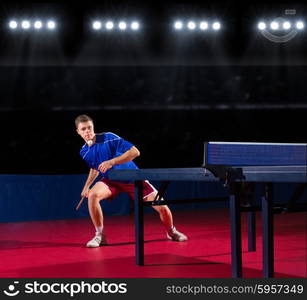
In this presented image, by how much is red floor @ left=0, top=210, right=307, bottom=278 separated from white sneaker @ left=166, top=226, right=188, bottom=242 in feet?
0.24

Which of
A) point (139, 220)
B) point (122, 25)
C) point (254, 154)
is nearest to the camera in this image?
point (254, 154)

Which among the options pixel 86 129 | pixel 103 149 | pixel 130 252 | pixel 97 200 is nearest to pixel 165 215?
pixel 130 252

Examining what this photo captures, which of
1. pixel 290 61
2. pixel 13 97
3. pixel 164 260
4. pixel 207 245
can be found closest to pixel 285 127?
pixel 290 61

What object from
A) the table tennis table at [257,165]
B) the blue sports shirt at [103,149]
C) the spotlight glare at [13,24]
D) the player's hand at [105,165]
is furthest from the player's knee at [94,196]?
the spotlight glare at [13,24]

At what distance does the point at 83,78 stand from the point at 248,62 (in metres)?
4.34

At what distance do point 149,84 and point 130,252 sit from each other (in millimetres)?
11067

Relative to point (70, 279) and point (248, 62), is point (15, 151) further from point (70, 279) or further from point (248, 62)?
point (70, 279)

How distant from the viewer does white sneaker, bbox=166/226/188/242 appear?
294 inches

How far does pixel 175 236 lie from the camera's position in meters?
7.61

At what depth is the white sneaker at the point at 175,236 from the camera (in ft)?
24.5

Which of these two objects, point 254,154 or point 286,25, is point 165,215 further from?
point 286,25

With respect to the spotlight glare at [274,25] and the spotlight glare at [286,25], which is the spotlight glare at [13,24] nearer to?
the spotlight glare at [274,25]

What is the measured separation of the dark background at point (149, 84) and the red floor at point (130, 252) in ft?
19.1

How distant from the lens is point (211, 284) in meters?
4.67
